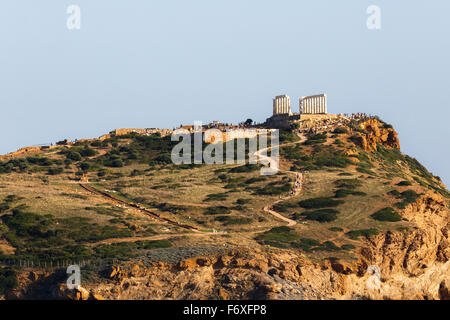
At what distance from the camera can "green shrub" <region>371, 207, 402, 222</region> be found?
268ft

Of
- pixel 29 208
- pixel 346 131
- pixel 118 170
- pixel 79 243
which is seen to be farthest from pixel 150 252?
pixel 346 131

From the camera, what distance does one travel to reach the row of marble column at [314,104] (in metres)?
131

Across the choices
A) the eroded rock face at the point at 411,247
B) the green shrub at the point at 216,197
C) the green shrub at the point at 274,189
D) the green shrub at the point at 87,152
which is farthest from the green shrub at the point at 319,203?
the green shrub at the point at 87,152

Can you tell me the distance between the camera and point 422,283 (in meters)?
75.9

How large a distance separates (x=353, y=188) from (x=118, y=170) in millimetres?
35025

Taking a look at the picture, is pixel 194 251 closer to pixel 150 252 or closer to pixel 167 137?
pixel 150 252

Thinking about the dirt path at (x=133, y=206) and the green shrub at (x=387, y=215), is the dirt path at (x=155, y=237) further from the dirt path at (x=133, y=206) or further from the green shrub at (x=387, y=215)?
the green shrub at (x=387, y=215)

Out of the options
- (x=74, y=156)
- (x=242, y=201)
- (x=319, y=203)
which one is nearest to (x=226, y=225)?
(x=242, y=201)

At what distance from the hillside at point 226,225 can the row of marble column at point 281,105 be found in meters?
13.8

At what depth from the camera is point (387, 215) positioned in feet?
270

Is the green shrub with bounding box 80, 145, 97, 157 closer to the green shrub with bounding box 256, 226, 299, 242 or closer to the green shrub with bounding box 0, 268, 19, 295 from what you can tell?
the green shrub with bounding box 256, 226, 299, 242

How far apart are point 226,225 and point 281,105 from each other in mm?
54015

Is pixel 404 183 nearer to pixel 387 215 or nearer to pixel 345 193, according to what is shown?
pixel 345 193

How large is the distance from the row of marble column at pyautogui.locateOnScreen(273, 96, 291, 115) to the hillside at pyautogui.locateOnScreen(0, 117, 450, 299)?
13.8m
